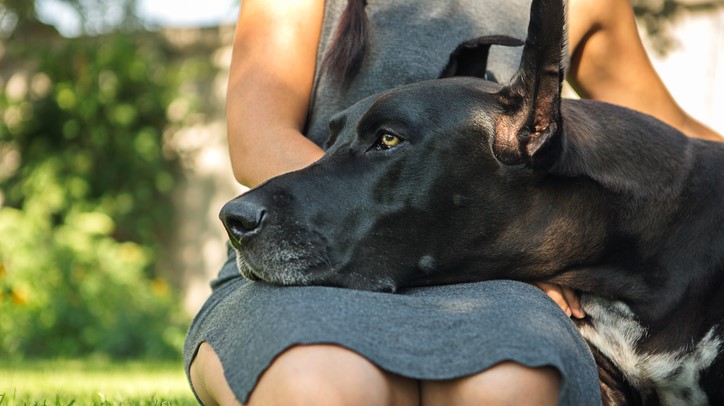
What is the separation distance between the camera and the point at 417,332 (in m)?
1.98

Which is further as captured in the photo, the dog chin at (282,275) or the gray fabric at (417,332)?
the dog chin at (282,275)

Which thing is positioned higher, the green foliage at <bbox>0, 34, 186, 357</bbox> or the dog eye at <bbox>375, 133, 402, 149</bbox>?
the dog eye at <bbox>375, 133, 402, 149</bbox>

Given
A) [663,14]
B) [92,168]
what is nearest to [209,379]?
[663,14]

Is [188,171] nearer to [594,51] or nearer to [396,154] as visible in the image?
[594,51]

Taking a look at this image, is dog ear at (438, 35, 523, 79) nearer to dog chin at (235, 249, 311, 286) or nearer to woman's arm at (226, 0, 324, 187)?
woman's arm at (226, 0, 324, 187)

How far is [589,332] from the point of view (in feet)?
8.10

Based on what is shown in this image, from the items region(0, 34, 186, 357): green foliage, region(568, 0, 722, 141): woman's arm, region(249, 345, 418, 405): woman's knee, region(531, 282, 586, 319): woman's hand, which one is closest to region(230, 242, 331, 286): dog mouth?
region(249, 345, 418, 405): woman's knee

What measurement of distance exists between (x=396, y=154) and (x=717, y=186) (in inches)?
34.8

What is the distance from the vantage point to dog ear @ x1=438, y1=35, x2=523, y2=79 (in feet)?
8.97

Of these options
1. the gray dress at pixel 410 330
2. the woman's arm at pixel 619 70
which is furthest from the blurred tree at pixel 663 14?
the gray dress at pixel 410 330

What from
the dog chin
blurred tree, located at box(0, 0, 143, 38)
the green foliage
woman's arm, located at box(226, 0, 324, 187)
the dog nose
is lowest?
the green foliage

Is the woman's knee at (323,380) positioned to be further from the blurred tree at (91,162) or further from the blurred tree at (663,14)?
the blurred tree at (663,14)

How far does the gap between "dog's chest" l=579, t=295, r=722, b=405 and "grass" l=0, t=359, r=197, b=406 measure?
1.42m

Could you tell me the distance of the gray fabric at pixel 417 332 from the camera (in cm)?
190
